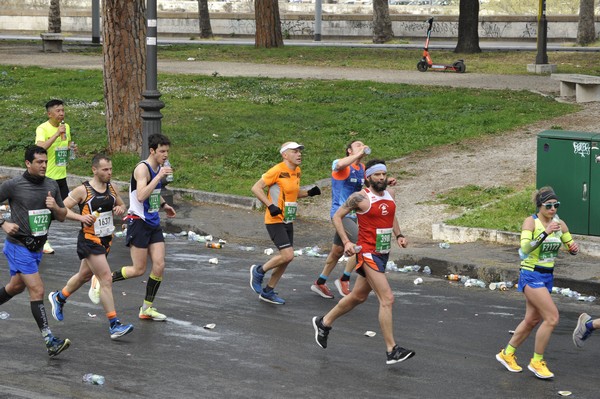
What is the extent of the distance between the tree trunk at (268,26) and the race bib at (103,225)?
30.6 metres

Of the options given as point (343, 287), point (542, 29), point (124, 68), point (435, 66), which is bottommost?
point (343, 287)

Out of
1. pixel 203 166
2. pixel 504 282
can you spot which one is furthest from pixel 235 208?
pixel 504 282

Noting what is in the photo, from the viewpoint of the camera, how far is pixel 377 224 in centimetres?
957

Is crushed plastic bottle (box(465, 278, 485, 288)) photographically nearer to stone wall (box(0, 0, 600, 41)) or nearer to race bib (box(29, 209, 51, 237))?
race bib (box(29, 209, 51, 237))

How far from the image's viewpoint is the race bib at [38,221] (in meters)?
9.61

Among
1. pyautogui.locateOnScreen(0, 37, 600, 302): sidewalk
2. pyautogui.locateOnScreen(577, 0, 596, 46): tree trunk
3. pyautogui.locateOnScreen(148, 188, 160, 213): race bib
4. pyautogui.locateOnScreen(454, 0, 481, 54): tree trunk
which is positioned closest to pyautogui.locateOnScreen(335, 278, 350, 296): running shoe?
pyautogui.locateOnScreen(0, 37, 600, 302): sidewalk

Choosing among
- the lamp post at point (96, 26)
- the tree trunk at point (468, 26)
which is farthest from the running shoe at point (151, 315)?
the lamp post at point (96, 26)

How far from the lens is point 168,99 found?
2705cm

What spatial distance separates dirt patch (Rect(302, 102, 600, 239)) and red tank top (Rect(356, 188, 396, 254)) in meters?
5.73

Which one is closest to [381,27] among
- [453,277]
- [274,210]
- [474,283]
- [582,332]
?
[453,277]

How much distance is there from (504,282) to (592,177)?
226cm

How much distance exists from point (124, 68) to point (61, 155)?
6.76m

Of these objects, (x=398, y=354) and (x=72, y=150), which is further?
(x=72, y=150)

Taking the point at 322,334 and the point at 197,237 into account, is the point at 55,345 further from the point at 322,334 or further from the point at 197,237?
the point at 197,237
